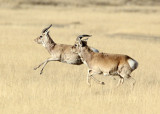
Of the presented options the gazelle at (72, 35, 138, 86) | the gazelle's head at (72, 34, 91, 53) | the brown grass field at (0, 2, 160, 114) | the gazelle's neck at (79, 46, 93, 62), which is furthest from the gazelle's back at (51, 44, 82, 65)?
the gazelle at (72, 35, 138, 86)

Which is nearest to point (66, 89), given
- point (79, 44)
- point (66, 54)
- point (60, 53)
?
point (79, 44)

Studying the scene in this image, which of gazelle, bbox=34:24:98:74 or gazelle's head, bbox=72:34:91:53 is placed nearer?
gazelle's head, bbox=72:34:91:53

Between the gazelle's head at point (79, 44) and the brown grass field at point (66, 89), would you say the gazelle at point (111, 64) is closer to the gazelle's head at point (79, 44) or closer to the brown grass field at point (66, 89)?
the gazelle's head at point (79, 44)

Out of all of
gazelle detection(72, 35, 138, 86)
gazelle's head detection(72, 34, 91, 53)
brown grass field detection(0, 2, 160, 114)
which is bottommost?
brown grass field detection(0, 2, 160, 114)

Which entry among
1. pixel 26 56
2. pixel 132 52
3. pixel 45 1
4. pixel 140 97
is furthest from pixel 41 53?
pixel 45 1

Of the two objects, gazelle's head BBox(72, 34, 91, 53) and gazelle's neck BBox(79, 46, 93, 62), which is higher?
gazelle's head BBox(72, 34, 91, 53)

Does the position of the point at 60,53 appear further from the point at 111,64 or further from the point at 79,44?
the point at 111,64

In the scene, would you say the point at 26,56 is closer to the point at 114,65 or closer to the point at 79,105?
the point at 114,65

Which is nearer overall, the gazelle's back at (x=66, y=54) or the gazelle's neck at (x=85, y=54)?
the gazelle's neck at (x=85, y=54)

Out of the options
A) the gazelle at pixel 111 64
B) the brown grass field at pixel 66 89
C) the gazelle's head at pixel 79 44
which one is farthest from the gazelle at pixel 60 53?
the gazelle at pixel 111 64

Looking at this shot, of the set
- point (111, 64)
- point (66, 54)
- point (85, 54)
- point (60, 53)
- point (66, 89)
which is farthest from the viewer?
point (60, 53)

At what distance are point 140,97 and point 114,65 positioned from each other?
50.2 inches

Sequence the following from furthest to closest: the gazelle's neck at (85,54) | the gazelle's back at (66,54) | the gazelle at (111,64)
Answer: the gazelle's back at (66,54), the gazelle's neck at (85,54), the gazelle at (111,64)

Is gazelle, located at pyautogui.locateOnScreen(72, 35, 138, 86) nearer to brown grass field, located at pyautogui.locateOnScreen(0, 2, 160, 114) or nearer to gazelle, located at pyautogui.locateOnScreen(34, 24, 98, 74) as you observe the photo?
brown grass field, located at pyautogui.locateOnScreen(0, 2, 160, 114)
